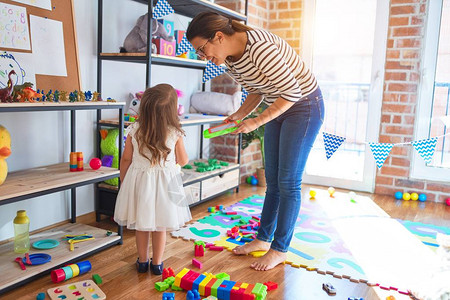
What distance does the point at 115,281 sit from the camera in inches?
70.9

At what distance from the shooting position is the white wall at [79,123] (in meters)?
2.13

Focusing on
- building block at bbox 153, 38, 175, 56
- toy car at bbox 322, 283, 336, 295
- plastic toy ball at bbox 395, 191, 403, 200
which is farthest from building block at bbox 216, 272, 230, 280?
plastic toy ball at bbox 395, 191, 403, 200

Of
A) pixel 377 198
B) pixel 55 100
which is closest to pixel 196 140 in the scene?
pixel 377 198

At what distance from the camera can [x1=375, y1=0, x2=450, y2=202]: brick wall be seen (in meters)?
3.34

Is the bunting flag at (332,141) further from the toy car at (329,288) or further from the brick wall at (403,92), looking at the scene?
the toy car at (329,288)

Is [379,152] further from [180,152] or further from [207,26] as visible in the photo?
[207,26]

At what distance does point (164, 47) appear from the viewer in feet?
8.17

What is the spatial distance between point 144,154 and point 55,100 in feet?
1.50

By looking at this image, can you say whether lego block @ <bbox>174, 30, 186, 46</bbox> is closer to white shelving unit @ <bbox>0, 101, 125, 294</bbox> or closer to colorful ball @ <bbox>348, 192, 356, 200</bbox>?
white shelving unit @ <bbox>0, 101, 125, 294</bbox>

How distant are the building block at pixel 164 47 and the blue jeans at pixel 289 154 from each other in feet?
2.85

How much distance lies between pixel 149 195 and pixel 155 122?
1.01 ft

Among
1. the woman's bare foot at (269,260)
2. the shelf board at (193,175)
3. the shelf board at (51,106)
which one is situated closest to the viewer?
the shelf board at (51,106)

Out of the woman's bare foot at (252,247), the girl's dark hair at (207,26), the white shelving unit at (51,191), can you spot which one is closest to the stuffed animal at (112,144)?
the white shelving unit at (51,191)

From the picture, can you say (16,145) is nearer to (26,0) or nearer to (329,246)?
(26,0)
